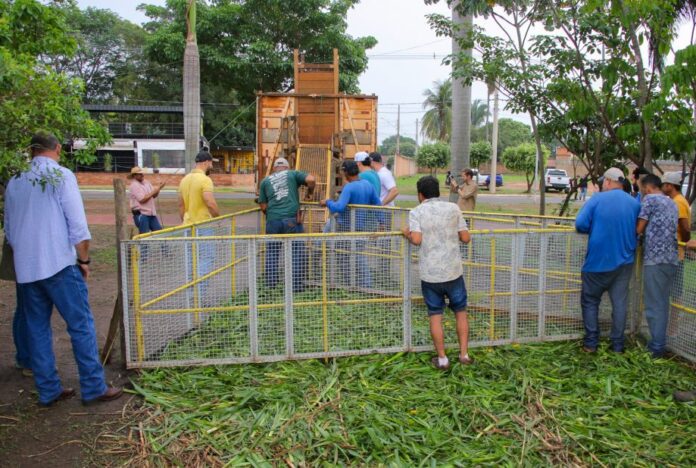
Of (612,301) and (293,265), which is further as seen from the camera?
(612,301)

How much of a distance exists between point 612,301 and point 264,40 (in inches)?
762

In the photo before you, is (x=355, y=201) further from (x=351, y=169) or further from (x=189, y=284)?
(x=189, y=284)

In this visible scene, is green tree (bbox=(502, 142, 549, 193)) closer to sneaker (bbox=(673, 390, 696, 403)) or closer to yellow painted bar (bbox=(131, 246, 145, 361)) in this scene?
sneaker (bbox=(673, 390, 696, 403))

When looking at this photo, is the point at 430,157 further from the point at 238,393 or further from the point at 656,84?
the point at 238,393

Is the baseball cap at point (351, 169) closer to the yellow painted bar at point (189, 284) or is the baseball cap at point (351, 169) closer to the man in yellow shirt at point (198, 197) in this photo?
the man in yellow shirt at point (198, 197)

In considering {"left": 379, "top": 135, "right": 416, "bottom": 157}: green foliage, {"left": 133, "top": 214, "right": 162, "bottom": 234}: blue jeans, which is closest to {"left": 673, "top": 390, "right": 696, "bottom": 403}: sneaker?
{"left": 133, "top": 214, "right": 162, "bottom": 234}: blue jeans

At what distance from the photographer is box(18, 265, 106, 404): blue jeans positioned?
4551mm

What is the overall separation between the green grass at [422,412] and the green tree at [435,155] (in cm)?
4460

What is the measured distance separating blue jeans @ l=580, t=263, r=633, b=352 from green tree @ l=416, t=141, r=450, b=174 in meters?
44.2

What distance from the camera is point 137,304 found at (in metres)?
5.18

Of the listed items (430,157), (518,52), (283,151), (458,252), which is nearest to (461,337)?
(458,252)

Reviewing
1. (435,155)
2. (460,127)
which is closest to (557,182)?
(435,155)

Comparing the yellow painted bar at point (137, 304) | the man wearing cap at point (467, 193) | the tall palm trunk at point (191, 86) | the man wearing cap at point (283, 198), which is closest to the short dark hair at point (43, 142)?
the yellow painted bar at point (137, 304)

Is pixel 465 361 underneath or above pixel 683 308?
underneath
